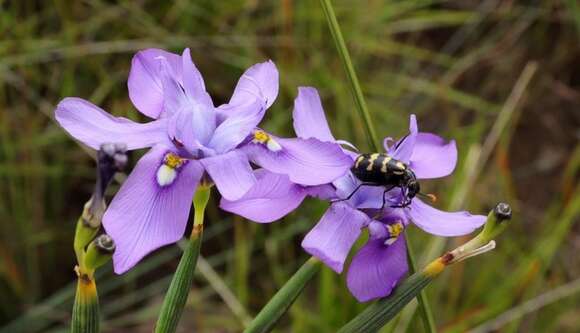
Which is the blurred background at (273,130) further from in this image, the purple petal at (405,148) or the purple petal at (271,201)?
the purple petal at (271,201)

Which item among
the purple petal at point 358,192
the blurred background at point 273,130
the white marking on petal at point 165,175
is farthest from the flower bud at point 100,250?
the blurred background at point 273,130

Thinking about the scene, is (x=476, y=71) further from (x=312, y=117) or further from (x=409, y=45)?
(x=312, y=117)

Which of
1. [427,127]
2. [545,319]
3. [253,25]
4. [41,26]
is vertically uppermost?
[41,26]

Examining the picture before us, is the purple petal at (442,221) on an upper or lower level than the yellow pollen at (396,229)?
lower

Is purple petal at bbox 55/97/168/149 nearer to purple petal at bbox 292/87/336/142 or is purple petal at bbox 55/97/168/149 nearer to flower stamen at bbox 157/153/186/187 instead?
flower stamen at bbox 157/153/186/187

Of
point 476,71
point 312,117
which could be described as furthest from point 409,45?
point 312,117

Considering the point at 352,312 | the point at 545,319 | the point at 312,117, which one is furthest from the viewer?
the point at 545,319
